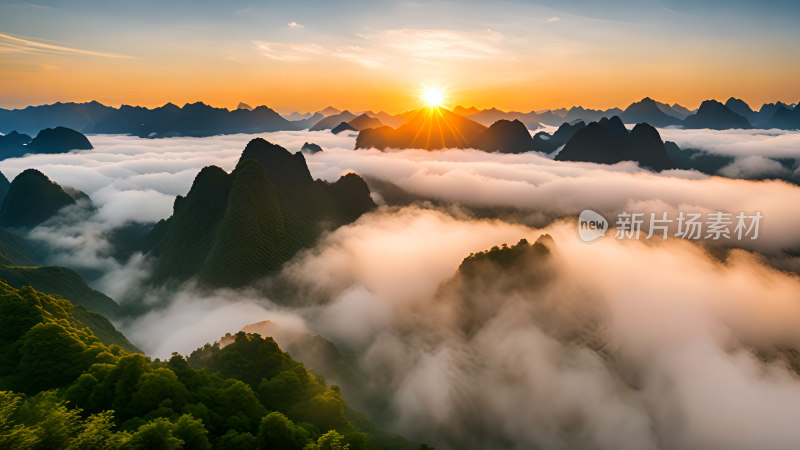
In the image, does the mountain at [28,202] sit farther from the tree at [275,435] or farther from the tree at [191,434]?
the tree at [275,435]

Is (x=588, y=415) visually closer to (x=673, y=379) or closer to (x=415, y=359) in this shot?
(x=673, y=379)

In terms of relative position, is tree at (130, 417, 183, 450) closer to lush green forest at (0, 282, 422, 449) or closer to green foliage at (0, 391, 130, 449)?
lush green forest at (0, 282, 422, 449)

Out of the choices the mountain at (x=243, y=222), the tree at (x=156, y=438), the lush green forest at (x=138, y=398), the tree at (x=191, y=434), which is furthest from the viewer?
the mountain at (x=243, y=222)

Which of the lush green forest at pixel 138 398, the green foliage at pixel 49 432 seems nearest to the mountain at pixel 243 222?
the lush green forest at pixel 138 398

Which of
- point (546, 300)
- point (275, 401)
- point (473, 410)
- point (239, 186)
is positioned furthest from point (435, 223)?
point (275, 401)

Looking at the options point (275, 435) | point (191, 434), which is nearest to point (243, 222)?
point (275, 435)

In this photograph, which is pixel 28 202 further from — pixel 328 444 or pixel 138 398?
pixel 328 444

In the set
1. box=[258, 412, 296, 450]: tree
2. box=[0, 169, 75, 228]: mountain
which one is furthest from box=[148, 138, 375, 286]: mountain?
box=[258, 412, 296, 450]: tree
